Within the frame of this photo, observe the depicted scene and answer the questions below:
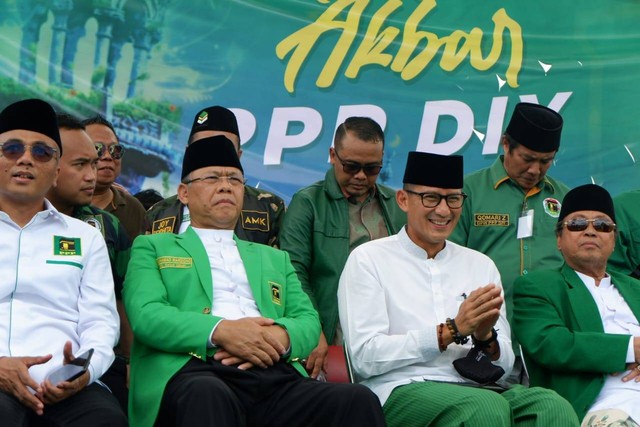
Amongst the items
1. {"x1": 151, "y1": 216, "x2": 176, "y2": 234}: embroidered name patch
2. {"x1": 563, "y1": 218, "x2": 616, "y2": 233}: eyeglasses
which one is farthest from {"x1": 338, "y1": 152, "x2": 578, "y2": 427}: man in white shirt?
{"x1": 151, "y1": 216, "x2": 176, "y2": 234}: embroidered name patch

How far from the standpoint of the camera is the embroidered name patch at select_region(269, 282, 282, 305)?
4.66m

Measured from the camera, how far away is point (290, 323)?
14.7 ft

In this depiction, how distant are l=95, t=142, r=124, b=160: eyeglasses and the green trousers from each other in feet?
6.81

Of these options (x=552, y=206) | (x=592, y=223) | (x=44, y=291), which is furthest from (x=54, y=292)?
(x=552, y=206)

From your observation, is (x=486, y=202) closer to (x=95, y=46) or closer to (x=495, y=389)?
(x=495, y=389)

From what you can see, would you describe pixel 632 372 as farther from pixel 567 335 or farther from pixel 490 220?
pixel 490 220

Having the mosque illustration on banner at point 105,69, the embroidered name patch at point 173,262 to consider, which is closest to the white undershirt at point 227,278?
the embroidered name patch at point 173,262

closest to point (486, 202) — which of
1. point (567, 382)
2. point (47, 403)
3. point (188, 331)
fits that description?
point (567, 382)

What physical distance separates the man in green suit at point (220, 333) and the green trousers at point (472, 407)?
0.25 meters

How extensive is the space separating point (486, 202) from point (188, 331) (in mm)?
2012

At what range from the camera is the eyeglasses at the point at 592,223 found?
512 centimetres

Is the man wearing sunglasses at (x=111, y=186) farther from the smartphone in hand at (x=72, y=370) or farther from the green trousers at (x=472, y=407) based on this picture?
the green trousers at (x=472, y=407)

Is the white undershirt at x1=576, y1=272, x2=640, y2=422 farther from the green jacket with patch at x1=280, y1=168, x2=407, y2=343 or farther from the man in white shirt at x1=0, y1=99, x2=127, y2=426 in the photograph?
the man in white shirt at x1=0, y1=99, x2=127, y2=426

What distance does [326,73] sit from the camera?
6.55 m
